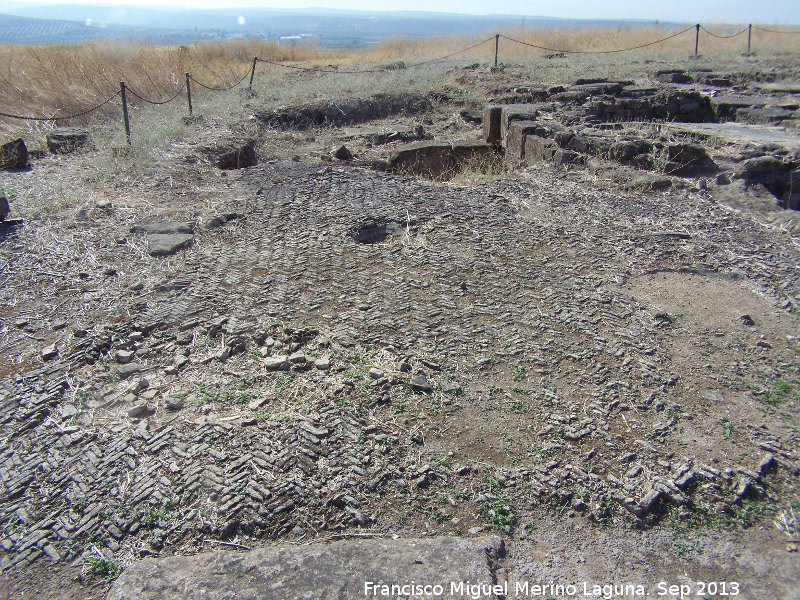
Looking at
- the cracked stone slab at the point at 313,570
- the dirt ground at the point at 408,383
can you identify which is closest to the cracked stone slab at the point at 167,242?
the dirt ground at the point at 408,383

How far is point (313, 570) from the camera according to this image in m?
2.05

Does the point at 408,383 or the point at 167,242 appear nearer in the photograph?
the point at 408,383

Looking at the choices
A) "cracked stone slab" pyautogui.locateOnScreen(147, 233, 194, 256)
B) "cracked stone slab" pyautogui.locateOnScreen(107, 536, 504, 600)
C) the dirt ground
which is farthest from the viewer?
"cracked stone slab" pyautogui.locateOnScreen(147, 233, 194, 256)

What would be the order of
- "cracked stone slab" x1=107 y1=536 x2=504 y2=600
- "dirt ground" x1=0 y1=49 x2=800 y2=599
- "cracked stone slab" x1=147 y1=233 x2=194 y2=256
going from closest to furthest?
1. "cracked stone slab" x1=107 y1=536 x2=504 y2=600
2. "dirt ground" x1=0 y1=49 x2=800 y2=599
3. "cracked stone slab" x1=147 y1=233 x2=194 y2=256

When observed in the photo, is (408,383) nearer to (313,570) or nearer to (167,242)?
(313,570)

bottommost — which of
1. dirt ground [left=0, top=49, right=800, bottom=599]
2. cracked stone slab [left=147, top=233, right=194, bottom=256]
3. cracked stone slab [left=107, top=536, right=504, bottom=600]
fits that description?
cracked stone slab [left=107, top=536, right=504, bottom=600]

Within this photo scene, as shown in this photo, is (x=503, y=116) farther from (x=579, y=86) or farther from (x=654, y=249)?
(x=654, y=249)

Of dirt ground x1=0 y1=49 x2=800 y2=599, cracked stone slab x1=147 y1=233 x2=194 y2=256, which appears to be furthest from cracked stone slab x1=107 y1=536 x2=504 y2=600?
cracked stone slab x1=147 y1=233 x2=194 y2=256

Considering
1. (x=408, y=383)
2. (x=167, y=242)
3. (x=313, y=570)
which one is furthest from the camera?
(x=167, y=242)

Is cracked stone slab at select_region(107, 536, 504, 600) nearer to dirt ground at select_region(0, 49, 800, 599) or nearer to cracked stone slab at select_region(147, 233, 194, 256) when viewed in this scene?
dirt ground at select_region(0, 49, 800, 599)

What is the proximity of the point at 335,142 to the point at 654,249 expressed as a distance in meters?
6.07

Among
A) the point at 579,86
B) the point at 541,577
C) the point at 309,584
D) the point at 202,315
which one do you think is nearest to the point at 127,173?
the point at 202,315

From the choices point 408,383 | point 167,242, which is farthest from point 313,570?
point 167,242

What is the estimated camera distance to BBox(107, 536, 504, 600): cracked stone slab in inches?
77.5
